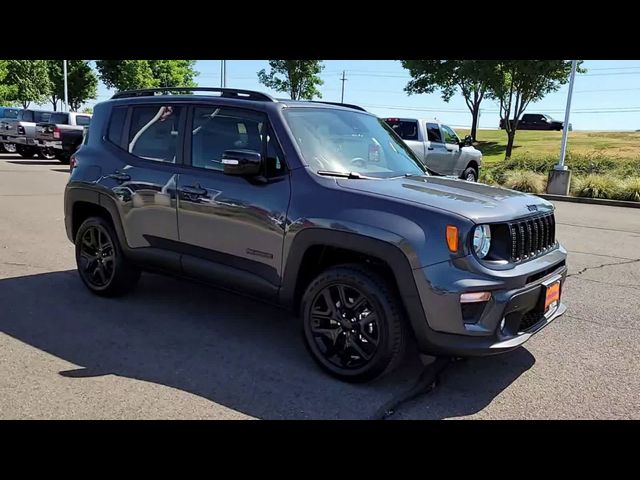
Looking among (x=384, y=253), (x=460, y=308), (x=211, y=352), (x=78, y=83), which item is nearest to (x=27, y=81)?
(x=78, y=83)

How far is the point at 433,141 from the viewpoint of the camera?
15250 mm

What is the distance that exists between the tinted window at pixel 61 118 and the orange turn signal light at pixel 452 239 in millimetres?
20513

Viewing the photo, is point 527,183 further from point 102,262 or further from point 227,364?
point 227,364

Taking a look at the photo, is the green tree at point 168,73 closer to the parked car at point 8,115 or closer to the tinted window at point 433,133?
the parked car at point 8,115

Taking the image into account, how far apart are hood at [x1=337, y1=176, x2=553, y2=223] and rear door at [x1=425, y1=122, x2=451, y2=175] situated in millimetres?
10969

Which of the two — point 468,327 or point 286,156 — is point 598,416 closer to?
point 468,327

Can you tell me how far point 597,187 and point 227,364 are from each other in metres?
15.4

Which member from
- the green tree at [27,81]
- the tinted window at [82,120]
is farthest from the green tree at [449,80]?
the green tree at [27,81]

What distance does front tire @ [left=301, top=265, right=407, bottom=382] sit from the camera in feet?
11.4

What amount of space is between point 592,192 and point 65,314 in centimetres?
1553

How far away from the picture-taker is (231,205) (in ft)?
13.5

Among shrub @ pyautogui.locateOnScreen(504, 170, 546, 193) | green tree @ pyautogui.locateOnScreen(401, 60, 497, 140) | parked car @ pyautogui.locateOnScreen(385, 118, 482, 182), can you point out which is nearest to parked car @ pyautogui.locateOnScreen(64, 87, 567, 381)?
parked car @ pyautogui.locateOnScreen(385, 118, 482, 182)
